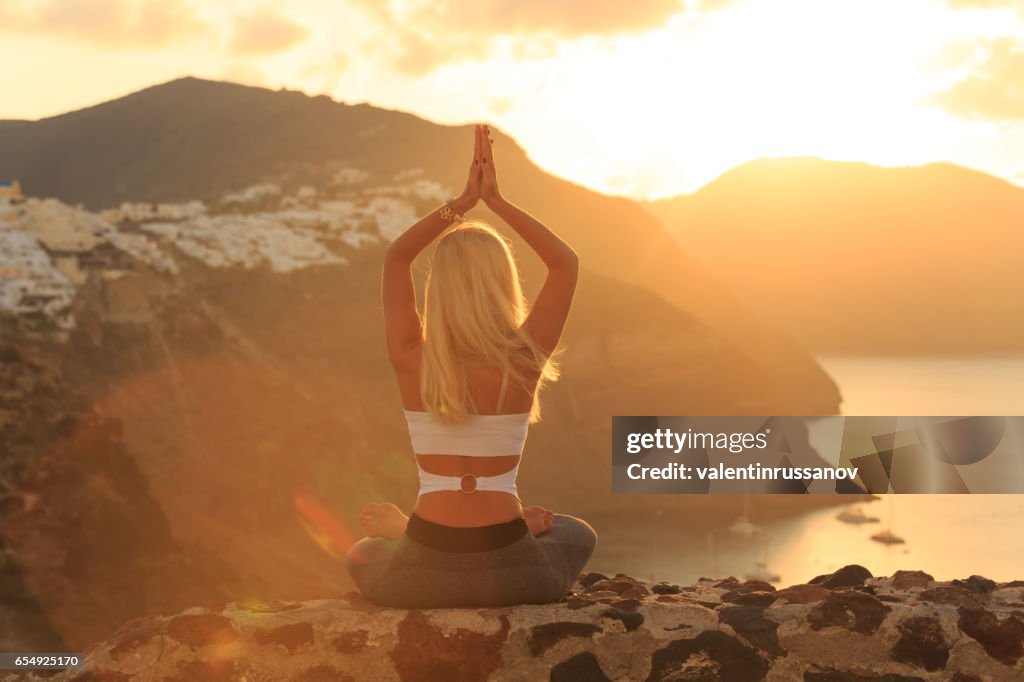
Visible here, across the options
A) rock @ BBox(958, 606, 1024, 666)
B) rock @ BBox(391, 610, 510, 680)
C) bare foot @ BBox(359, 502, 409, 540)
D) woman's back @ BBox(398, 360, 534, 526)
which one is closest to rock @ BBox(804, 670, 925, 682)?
rock @ BBox(958, 606, 1024, 666)

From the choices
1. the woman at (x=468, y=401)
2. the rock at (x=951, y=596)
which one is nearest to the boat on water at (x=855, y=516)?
the rock at (x=951, y=596)

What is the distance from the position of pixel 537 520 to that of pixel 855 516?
86.4m

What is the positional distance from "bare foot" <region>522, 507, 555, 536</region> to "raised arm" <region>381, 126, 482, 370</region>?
0.75 meters

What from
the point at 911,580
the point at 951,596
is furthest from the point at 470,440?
the point at 911,580

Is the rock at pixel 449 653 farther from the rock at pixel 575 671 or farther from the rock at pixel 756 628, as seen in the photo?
the rock at pixel 756 628

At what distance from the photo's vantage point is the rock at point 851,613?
3.36m

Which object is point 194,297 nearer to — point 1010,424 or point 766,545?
point 766,545

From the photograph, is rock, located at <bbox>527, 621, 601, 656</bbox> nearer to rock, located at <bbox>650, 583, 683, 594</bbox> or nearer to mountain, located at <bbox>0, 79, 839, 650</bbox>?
rock, located at <bbox>650, 583, 683, 594</bbox>

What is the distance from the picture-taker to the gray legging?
353 cm

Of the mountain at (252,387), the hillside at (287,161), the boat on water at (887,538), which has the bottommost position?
the boat on water at (887,538)

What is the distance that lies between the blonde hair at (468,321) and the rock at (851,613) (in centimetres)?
122

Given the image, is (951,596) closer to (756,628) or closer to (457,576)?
(756,628)

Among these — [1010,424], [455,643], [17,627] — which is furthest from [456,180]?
[455,643]

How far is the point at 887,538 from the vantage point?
75.8 m
